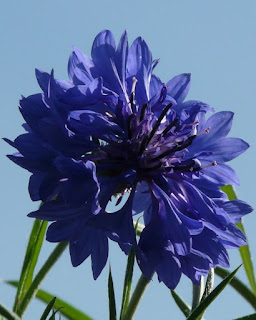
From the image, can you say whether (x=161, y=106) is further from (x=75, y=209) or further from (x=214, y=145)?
(x=75, y=209)

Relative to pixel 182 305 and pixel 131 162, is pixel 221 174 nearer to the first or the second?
pixel 131 162

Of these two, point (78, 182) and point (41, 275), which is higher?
point (78, 182)

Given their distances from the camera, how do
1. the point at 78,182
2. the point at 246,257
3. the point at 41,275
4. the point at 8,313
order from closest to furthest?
the point at 8,313
the point at 78,182
the point at 41,275
the point at 246,257

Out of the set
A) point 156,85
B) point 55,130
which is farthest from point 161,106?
point 55,130

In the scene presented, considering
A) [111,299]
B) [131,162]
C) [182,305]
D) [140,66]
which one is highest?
[140,66]

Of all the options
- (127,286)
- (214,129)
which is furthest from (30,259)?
(214,129)

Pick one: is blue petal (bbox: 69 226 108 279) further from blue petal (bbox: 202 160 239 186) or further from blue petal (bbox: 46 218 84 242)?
blue petal (bbox: 202 160 239 186)
